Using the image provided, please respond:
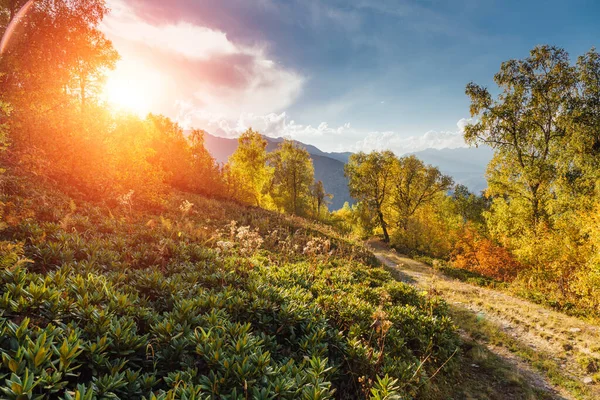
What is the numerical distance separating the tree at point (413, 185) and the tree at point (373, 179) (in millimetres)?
1334

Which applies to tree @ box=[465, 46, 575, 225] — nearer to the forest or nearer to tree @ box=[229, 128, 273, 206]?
the forest

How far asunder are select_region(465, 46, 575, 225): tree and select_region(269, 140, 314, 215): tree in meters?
27.1

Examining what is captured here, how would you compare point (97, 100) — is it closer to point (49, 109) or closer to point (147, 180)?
point (49, 109)

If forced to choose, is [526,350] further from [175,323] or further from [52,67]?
[52,67]

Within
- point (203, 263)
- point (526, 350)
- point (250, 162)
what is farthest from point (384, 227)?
point (203, 263)

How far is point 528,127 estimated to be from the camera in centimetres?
1797

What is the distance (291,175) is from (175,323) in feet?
132

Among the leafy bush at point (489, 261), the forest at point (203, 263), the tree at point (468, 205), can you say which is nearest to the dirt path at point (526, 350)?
the forest at point (203, 263)

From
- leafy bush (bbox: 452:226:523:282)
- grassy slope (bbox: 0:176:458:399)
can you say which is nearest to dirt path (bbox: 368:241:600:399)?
grassy slope (bbox: 0:176:458:399)

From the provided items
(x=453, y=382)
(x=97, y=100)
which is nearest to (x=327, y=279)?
(x=453, y=382)

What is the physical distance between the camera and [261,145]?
124ft

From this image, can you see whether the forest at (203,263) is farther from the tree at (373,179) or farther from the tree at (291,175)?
the tree at (291,175)

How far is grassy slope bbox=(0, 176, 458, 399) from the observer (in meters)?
3.27

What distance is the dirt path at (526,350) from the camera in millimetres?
6898
